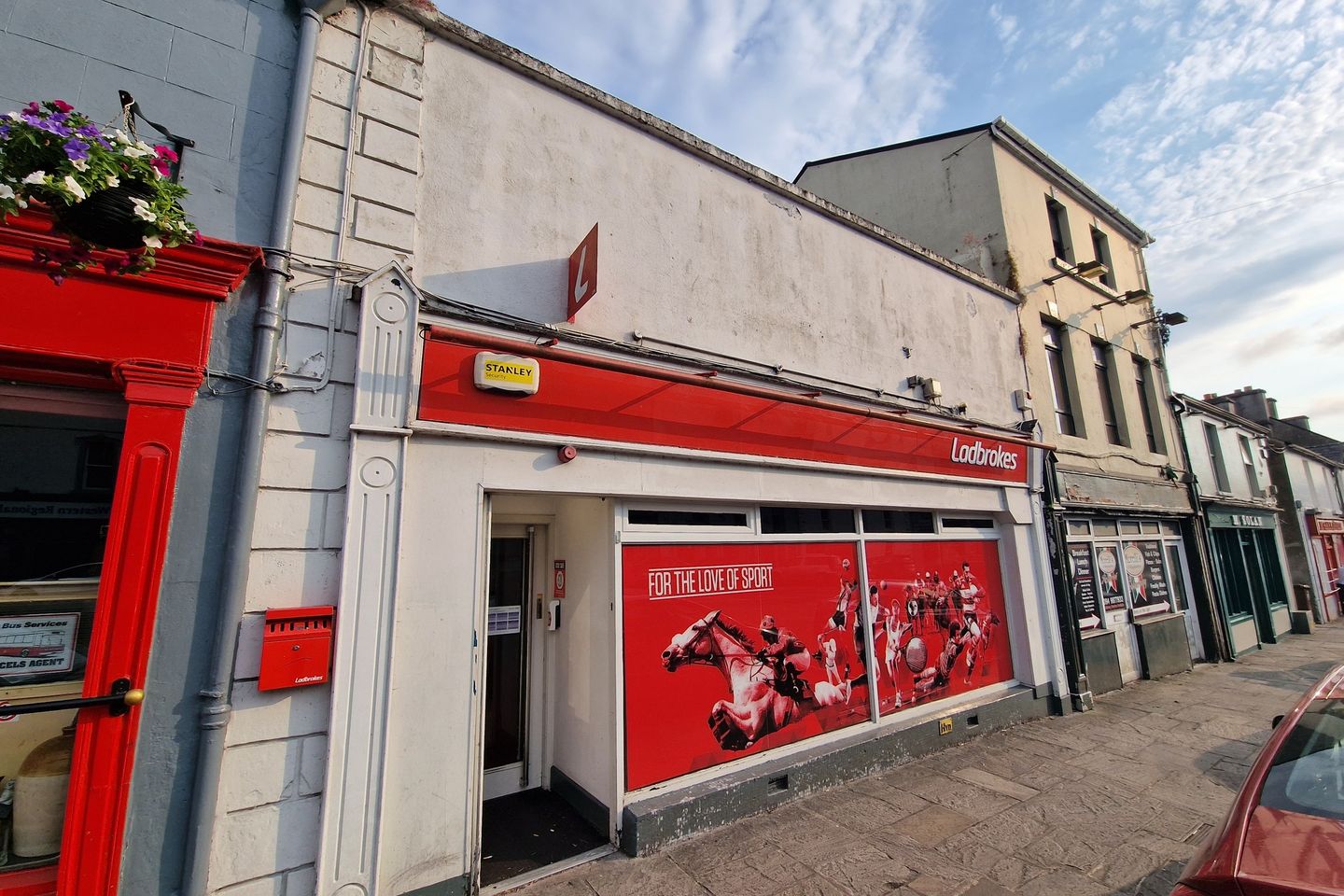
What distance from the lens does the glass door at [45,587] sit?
2.83 meters

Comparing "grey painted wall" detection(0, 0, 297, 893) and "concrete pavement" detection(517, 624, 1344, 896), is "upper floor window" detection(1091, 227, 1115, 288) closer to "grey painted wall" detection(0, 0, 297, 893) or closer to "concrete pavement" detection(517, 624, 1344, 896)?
"concrete pavement" detection(517, 624, 1344, 896)

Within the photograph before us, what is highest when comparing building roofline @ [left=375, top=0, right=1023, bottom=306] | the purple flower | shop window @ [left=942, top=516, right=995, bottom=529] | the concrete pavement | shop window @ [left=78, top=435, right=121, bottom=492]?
building roofline @ [left=375, top=0, right=1023, bottom=306]

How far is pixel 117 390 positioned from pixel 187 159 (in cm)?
146

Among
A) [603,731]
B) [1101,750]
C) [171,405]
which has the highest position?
[171,405]

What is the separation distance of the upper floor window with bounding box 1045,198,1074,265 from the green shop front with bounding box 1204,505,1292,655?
21.4 feet

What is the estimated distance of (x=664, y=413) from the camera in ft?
16.0

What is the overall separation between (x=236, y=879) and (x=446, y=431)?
2661 mm

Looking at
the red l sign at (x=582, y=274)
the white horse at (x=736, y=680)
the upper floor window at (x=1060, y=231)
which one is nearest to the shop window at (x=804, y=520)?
the white horse at (x=736, y=680)

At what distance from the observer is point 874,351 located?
7172 millimetres

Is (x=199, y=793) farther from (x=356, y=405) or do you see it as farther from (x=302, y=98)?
(x=302, y=98)

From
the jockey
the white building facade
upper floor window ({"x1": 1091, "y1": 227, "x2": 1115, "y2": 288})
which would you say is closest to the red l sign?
the white building facade

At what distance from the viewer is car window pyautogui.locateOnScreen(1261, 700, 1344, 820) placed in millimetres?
2391

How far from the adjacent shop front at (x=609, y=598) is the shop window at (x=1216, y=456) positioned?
10.7m

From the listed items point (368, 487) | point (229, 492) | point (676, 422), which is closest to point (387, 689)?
point (368, 487)
